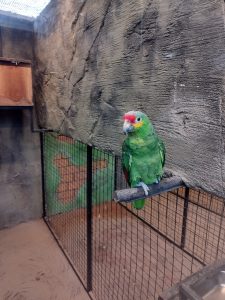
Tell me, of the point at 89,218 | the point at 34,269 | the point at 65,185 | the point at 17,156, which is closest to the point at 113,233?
the point at 65,185

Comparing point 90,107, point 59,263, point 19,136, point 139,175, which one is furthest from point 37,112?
point 139,175

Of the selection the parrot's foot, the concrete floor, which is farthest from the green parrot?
the concrete floor

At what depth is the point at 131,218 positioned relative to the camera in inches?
113

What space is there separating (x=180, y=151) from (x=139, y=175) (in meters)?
0.16

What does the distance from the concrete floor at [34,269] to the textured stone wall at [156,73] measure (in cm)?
123

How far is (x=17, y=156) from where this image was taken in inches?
96.2

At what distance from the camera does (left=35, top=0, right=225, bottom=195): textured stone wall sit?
0.68 metres

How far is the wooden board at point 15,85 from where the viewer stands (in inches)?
71.1

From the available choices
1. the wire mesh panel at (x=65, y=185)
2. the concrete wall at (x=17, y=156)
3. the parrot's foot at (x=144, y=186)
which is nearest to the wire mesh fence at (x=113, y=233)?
the wire mesh panel at (x=65, y=185)

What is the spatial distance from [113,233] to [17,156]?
4.24 feet

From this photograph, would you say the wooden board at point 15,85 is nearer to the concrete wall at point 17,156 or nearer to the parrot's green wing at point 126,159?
the concrete wall at point 17,156

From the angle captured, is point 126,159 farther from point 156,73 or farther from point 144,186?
point 156,73

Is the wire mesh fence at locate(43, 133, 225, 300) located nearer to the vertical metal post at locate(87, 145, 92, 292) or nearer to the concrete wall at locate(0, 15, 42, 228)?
the vertical metal post at locate(87, 145, 92, 292)

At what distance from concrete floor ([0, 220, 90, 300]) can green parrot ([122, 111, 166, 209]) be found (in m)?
1.37
